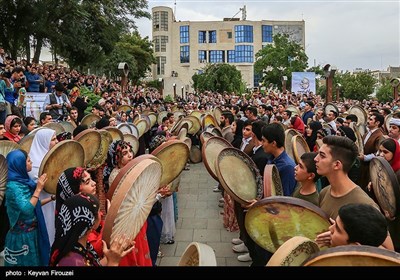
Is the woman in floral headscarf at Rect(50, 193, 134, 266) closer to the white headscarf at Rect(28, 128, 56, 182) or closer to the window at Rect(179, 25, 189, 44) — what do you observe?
the white headscarf at Rect(28, 128, 56, 182)

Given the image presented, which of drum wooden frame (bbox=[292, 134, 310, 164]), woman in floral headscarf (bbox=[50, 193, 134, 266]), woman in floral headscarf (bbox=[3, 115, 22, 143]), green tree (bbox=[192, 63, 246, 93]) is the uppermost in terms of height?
green tree (bbox=[192, 63, 246, 93])

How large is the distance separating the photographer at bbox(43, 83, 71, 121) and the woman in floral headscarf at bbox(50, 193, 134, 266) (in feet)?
21.9

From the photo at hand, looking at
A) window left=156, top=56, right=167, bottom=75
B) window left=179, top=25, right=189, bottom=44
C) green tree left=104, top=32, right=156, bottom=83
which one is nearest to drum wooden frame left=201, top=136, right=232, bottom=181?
green tree left=104, top=32, right=156, bottom=83

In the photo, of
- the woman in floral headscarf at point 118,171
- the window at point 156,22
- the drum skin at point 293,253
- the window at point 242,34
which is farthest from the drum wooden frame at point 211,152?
the window at point 156,22

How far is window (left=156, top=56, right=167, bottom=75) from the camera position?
7862cm

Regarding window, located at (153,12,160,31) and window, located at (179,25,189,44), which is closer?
window, located at (179,25,189,44)

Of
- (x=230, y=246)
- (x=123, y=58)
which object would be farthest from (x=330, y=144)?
(x=123, y=58)

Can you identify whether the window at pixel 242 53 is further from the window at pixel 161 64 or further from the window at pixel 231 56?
the window at pixel 161 64

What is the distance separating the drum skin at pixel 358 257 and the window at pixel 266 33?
81.2 meters

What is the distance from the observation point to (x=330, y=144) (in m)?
3.20

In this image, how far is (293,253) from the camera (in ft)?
5.99

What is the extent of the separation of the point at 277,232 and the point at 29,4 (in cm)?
2374

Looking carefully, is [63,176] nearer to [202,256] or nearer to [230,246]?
[202,256]

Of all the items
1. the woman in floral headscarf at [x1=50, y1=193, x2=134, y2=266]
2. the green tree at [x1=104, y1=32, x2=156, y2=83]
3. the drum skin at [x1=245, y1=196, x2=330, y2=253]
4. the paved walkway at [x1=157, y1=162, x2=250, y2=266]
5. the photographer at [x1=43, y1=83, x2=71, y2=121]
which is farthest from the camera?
the green tree at [x1=104, y1=32, x2=156, y2=83]
